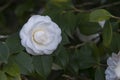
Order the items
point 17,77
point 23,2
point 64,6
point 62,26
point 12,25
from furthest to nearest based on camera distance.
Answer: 1. point 12,25
2. point 23,2
3. point 64,6
4. point 62,26
5. point 17,77

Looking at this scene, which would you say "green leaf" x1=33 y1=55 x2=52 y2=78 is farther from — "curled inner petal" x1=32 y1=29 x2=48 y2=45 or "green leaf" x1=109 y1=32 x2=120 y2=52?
"green leaf" x1=109 y1=32 x2=120 y2=52

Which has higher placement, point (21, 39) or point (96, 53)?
point (21, 39)

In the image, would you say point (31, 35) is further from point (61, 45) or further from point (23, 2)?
point (23, 2)

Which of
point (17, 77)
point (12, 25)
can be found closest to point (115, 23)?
point (17, 77)

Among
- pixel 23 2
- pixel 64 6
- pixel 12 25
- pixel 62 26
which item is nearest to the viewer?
pixel 62 26

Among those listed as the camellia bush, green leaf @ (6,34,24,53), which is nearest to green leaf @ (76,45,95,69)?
the camellia bush

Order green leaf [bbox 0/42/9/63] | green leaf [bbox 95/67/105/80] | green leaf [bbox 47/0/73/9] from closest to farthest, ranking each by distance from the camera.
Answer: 1. green leaf [bbox 0/42/9/63]
2. green leaf [bbox 95/67/105/80]
3. green leaf [bbox 47/0/73/9]

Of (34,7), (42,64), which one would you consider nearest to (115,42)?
(42,64)
